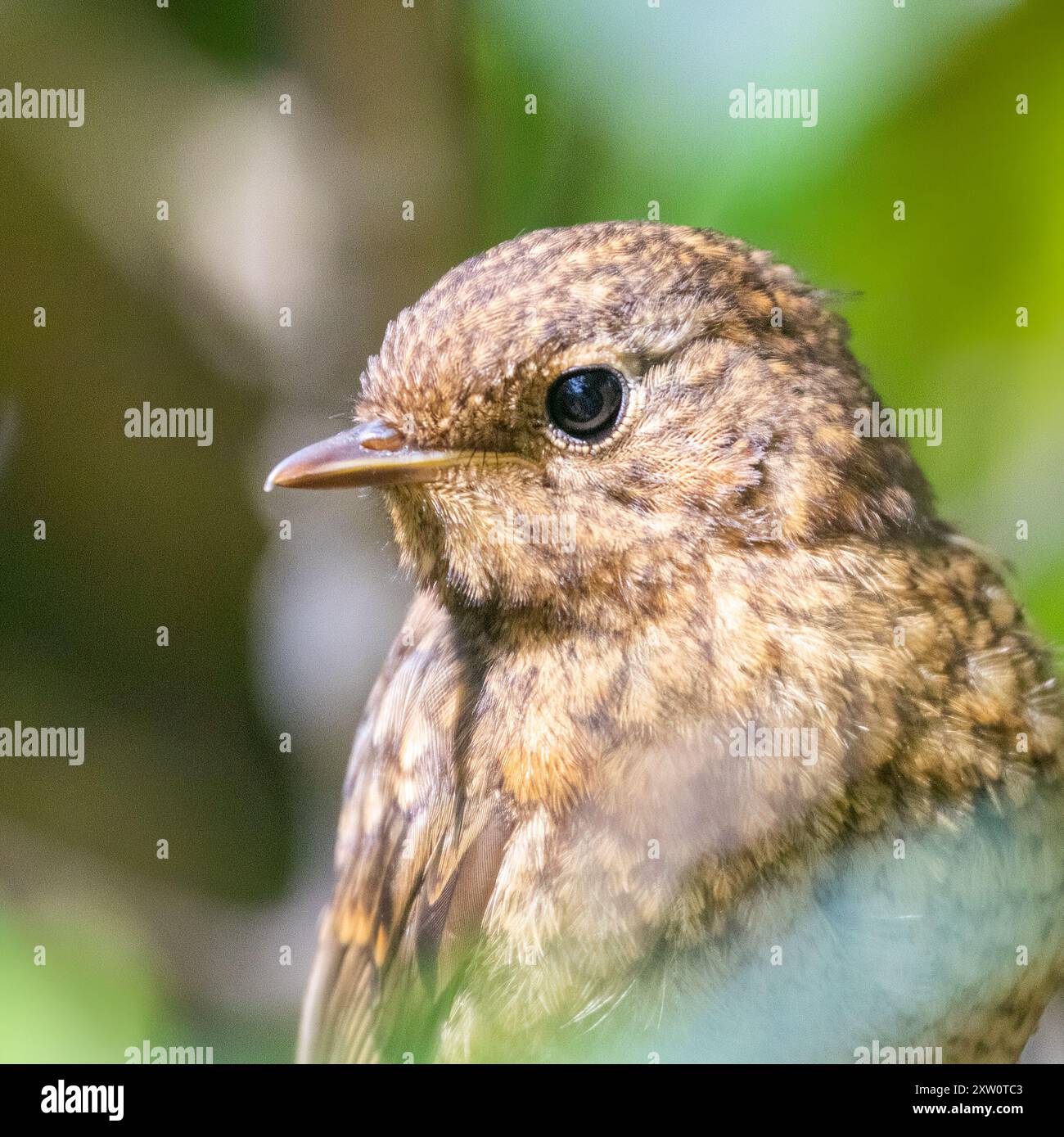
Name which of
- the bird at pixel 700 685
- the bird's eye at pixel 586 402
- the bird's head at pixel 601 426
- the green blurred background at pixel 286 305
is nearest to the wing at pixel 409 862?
the bird at pixel 700 685

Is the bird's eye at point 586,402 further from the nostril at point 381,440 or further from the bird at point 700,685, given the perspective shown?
the nostril at point 381,440

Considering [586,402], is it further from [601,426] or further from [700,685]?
[700,685]

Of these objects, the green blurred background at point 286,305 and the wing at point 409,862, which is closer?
the wing at point 409,862

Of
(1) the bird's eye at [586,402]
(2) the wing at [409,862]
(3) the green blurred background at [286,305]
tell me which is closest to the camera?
(1) the bird's eye at [586,402]

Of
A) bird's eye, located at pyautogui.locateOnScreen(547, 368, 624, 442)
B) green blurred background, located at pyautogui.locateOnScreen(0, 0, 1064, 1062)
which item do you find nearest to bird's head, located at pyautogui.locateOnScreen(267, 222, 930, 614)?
bird's eye, located at pyautogui.locateOnScreen(547, 368, 624, 442)

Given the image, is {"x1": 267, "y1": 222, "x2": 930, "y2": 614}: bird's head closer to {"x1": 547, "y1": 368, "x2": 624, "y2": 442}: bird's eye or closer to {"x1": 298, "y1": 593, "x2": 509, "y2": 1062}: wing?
{"x1": 547, "y1": 368, "x2": 624, "y2": 442}: bird's eye

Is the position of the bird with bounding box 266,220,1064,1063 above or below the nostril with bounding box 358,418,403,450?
below

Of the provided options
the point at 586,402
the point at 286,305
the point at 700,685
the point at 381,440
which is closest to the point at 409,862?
the point at 700,685

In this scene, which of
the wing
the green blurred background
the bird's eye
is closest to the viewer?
the bird's eye
